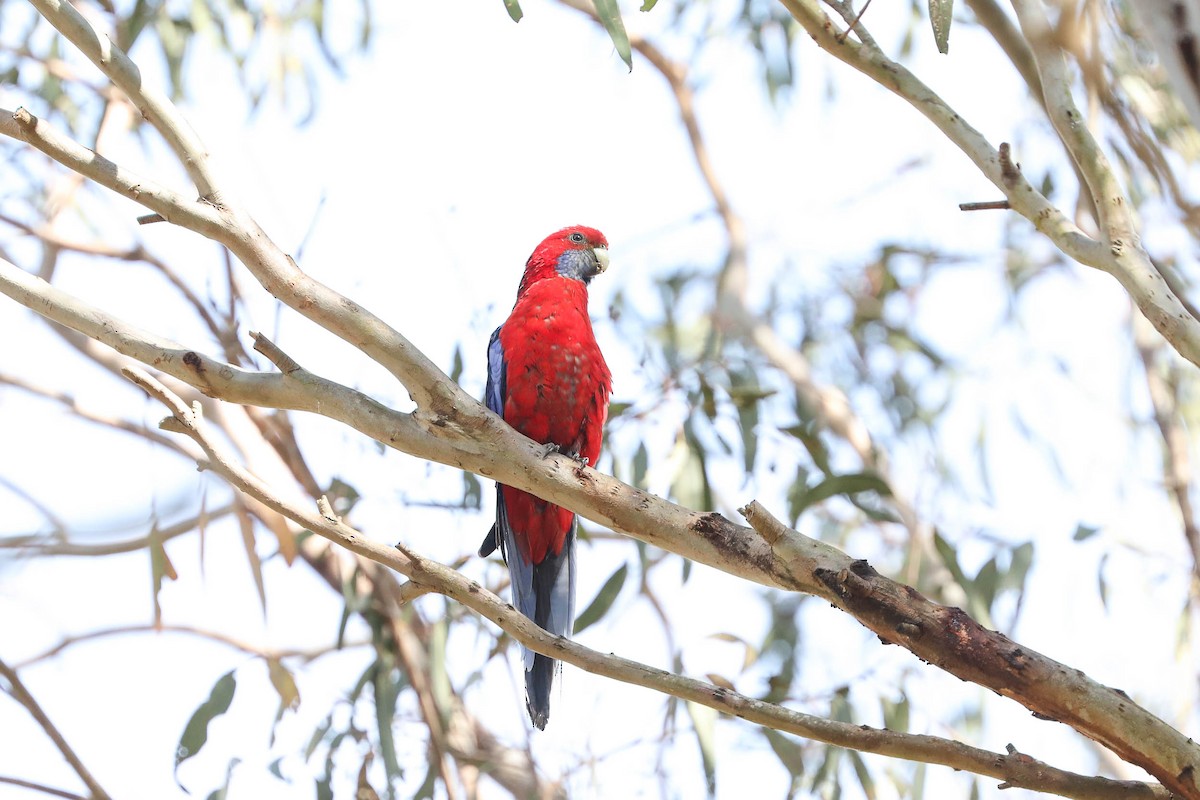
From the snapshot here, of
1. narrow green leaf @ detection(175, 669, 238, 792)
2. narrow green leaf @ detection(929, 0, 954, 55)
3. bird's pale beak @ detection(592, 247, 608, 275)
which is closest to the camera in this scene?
narrow green leaf @ detection(929, 0, 954, 55)

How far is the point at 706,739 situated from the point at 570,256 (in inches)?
65.8

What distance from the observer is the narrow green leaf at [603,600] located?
3.27 m

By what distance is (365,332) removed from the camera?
6.29 ft

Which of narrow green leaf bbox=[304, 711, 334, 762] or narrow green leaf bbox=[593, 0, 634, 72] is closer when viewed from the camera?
narrow green leaf bbox=[593, 0, 634, 72]

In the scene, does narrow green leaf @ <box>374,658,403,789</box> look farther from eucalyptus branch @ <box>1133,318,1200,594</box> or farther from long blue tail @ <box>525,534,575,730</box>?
eucalyptus branch @ <box>1133,318,1200,594</box>

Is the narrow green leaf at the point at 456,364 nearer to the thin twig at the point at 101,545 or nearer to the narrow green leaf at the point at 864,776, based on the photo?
the thin twig at the point at 101,545

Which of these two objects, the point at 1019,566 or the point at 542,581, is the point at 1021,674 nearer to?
the point at 542,581

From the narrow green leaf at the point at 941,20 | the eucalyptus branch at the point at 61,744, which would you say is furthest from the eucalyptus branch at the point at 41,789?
the narrow green leaf at the point at 941,20

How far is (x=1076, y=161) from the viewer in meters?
2.07

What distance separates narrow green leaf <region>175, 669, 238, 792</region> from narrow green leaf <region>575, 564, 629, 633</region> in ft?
3.32

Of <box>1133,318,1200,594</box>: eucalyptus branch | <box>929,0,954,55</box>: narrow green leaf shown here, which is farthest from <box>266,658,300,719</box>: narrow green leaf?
<box>1133,318,1200,594</box>: eucalyptus branch

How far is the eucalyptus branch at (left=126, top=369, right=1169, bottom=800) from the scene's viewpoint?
1.79 metres

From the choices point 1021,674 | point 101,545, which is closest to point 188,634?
point 101,545

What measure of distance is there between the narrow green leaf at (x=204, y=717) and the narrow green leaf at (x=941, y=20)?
2.50 m
